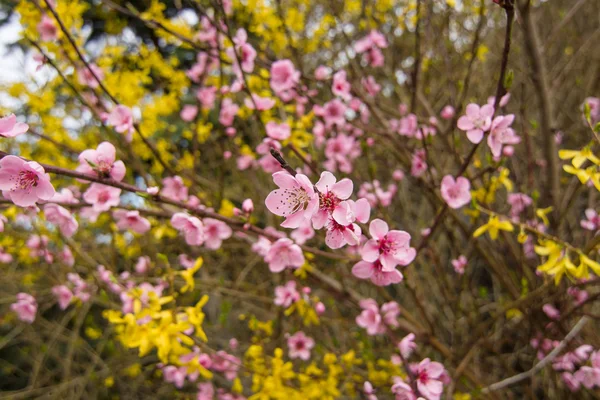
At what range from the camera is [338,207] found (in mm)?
1157

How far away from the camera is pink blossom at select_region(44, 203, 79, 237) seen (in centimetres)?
171

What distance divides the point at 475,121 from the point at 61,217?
1.84 metres

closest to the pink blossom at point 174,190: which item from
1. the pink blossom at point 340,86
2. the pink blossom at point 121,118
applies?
the pink blossom at point 121,118

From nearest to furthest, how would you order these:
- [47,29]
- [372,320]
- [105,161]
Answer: [105,161], [372,320], [47,29]

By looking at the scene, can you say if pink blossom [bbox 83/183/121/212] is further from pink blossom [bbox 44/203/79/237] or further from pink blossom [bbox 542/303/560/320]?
pink blossom [bbox 542/303/560/320]

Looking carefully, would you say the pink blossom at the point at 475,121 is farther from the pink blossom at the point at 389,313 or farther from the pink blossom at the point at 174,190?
the pink blossom at the point at 174,190

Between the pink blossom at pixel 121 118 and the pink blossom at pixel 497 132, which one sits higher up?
the pink blossom at pixel 121 118

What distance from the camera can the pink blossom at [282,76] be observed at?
8.15 feet

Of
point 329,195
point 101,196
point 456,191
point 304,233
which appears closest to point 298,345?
point 304,233

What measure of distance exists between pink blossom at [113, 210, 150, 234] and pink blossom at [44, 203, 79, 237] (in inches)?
8.6

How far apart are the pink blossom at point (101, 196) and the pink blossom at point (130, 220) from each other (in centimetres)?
21

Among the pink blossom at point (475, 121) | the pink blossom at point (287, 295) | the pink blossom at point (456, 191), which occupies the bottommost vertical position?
the pink blossom at point (287, 295)

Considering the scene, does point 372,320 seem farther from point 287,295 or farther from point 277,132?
point 277,132

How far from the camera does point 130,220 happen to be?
2.05 m
